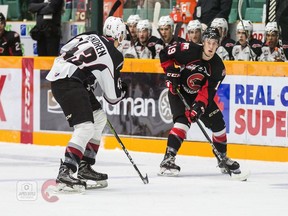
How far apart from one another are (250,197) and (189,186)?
87 centimetres

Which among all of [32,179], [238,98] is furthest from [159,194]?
[238,98]

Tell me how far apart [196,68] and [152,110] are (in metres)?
1.99

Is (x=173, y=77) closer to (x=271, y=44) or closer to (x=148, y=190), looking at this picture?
(x=148, y=190)

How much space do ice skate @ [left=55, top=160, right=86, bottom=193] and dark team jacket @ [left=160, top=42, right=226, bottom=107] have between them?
1.99 meters

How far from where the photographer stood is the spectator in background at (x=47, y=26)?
594 inches

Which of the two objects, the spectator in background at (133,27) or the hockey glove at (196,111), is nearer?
the hockey glove at (196,111)

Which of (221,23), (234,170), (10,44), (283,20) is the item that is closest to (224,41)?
(221,23)

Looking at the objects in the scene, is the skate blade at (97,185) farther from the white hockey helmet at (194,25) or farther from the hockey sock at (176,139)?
the white hockey helmet at (194,25)

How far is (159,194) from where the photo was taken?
910 centimetres

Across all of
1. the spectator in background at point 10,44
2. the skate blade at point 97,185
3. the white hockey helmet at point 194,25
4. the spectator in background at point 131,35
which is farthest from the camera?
the spectator in background at point 10,44

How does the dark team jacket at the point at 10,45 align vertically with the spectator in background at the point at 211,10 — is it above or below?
below

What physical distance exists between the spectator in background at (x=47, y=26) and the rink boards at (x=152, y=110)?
164cm

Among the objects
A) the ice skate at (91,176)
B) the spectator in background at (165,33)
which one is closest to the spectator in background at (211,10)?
the spectator in background at (165,33)

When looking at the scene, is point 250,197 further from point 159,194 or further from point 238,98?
point 238,98
